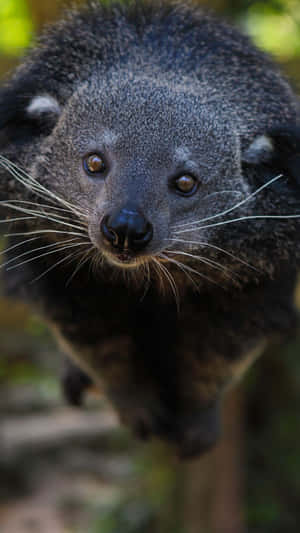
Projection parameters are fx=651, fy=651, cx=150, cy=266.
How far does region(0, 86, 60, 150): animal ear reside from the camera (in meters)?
2.54

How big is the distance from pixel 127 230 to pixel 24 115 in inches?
35.1

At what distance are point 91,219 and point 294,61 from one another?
3.02 meters

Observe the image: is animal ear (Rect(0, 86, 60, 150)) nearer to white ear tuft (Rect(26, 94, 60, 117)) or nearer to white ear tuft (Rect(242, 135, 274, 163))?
white ear tuft (Rect(26, 94, 60, 117))

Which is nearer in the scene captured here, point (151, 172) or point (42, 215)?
point (151, 172)

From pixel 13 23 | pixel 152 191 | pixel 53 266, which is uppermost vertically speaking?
pixel 13 23

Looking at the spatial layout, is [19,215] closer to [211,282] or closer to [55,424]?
[211,282]

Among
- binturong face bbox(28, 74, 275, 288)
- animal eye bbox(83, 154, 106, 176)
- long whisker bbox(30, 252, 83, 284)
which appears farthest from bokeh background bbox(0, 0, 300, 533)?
animal eye bbox(83, 154, 106, 176)

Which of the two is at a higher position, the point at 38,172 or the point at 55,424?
the point at 38,172

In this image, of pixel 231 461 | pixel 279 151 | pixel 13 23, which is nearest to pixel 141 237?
pixel 279 151

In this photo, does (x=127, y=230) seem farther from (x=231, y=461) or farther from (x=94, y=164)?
(x=231, y=461)

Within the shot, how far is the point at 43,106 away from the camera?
253cm

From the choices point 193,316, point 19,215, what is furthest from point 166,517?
point 19,215

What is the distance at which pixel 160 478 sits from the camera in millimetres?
6109

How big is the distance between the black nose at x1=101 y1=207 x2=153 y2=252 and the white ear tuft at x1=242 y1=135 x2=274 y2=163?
2.11 ft
